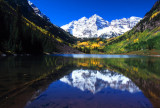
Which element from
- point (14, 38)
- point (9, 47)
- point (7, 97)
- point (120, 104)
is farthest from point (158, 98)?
point (14, 38)

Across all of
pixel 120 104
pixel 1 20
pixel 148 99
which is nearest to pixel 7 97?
Result: pixel 120 104

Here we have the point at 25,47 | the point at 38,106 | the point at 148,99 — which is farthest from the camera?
the point at 25,47

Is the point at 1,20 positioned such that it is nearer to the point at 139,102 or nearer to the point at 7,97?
the point at 7,97

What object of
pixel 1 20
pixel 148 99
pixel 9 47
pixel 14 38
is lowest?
pixel 148 99

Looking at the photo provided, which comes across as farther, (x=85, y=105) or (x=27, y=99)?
(x=27, y=99)

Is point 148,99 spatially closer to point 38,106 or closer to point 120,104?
point 120,104

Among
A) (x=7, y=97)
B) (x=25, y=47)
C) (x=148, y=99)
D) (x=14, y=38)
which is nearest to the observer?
(x=7, y=97)

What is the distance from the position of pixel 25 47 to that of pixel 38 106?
105 m

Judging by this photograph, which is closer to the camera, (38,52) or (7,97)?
(7,97)

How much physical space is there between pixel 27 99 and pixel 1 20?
10187 centimetres

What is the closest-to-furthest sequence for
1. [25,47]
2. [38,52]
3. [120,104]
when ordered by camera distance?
1. [120,104]
2. [25,47]
3. [38,52]

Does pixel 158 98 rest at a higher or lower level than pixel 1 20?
lower

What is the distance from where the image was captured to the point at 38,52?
418 ft

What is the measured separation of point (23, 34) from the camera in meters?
103
